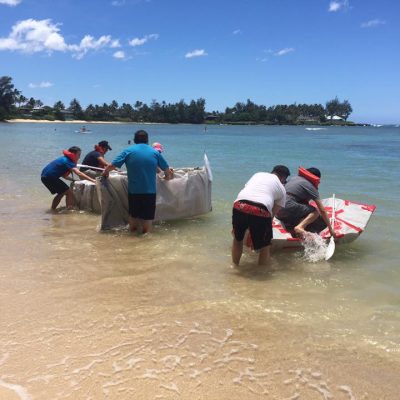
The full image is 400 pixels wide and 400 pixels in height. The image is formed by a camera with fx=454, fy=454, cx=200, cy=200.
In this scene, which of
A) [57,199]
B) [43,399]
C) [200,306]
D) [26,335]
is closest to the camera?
[43,399]

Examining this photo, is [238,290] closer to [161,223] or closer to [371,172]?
[161,223]

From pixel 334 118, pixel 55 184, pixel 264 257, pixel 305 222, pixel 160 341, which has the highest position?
pixel 334 118

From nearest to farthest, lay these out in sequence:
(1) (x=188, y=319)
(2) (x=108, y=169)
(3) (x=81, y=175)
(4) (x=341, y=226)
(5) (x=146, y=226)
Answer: (1) (x=188, y=319) → (4) (x=341, y=226) → (2) (x=108, y=169) → (5) (x=146, y=226) → (3) (x=81, y=175)

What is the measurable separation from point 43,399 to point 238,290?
2.53 m

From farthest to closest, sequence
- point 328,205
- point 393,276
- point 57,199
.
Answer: point 57,199
point 328,205
point 393,276

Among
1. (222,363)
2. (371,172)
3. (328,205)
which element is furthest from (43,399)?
(371,172)

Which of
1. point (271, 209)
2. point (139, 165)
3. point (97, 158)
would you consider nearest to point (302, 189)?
point (271, 209)

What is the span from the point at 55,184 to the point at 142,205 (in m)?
2.64

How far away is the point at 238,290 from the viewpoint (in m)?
5.06

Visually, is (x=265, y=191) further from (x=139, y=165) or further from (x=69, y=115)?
(x=69, y=115)

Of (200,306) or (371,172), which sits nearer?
(200,306)

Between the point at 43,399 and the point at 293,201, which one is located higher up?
the point at 293,201

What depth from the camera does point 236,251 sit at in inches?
229

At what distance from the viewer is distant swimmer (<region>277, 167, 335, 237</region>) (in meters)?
6.44
